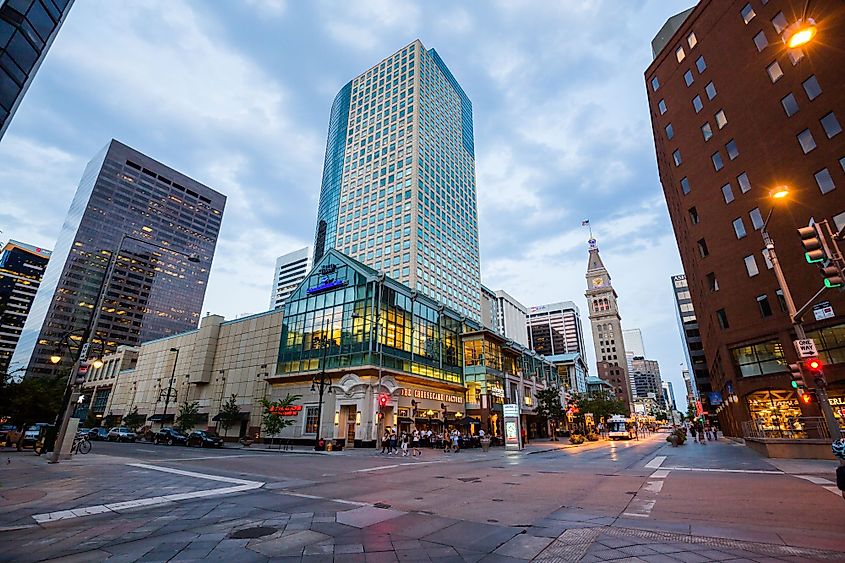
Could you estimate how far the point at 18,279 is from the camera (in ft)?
560

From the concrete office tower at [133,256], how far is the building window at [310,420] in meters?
117

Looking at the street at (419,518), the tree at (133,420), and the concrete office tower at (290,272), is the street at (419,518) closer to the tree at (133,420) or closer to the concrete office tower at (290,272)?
the tree at (133,420)

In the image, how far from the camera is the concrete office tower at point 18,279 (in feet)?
533

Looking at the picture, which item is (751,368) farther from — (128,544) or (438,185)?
(438,185)

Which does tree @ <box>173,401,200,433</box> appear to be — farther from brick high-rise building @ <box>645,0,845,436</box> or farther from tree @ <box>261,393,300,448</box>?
brick high-rise building @ <box>645,0,845,436</box>

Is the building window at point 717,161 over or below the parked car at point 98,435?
over

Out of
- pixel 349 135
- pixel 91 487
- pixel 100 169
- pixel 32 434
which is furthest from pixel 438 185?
pixel 100 169

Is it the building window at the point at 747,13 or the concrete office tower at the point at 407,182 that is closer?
the building window at the point at 747,13

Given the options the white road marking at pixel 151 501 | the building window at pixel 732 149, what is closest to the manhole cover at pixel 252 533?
the white road marking at pixel 151 501

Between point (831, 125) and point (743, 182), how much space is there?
647cm

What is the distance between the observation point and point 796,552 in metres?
6.00

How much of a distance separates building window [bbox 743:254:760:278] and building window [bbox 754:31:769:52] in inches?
736

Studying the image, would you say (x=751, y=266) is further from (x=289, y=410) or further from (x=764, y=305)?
(x=289, y=410)

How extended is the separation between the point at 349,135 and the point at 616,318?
398ft
